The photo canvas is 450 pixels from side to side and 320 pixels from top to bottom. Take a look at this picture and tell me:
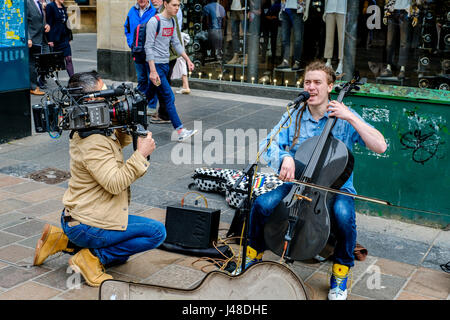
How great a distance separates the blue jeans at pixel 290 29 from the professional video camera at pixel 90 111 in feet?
21.9

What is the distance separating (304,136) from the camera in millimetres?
3830

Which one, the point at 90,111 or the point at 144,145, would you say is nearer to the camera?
the point at 90,111

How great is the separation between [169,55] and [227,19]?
3117 mm

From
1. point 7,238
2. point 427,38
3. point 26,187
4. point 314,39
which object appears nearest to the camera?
point 7,238

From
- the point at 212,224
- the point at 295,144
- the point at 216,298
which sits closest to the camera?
the point at 216,298

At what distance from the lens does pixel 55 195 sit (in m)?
5.29

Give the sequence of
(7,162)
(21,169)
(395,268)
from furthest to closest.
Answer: (7,162)
(21,169)
(395,268)

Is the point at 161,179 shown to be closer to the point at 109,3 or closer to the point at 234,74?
the point at 234,74

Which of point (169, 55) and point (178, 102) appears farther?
point (178, 102)

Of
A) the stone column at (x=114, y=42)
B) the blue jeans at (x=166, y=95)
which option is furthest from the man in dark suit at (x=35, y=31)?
the blue jeans at (x=166, y=95)

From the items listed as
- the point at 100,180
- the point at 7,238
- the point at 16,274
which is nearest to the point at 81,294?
the point at 16,274

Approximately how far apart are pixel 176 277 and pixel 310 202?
1.12 m

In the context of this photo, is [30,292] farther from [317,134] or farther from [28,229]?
[317,134]

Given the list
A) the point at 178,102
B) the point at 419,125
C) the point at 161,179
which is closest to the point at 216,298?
the point at 419,125
